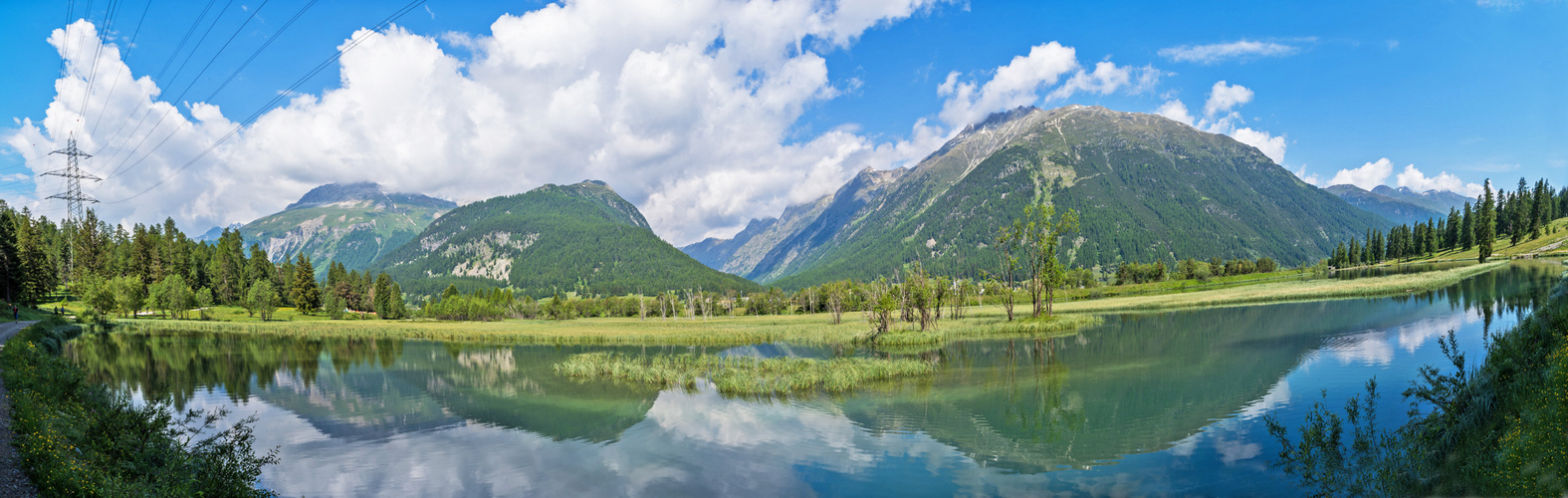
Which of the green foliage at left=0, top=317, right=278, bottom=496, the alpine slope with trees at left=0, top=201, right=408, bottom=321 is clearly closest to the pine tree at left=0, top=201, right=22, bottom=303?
the alpine slope with trees at left=0, top=201, right=408, bottom=321

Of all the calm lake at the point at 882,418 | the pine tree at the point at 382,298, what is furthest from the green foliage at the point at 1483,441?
the pine tree at the point at 382,298

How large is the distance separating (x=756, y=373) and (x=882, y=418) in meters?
10.9

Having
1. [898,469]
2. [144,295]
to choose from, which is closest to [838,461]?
[898,469]

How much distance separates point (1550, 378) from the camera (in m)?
8.44

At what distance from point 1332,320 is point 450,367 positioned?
6050cm

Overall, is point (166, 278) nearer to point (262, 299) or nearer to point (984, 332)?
point (262, 299)

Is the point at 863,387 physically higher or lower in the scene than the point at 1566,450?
lower

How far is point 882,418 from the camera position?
2119 centimetres

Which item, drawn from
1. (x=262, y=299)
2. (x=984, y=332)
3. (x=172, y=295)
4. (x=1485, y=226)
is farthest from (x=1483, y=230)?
(x=172, y=295)

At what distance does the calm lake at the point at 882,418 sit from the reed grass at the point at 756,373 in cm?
141

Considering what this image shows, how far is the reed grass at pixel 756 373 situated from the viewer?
1094 inches

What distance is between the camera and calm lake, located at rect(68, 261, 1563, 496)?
15383 mm

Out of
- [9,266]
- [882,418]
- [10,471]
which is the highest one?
[9,266]

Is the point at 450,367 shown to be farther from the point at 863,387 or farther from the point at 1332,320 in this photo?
the point at 1332,320
